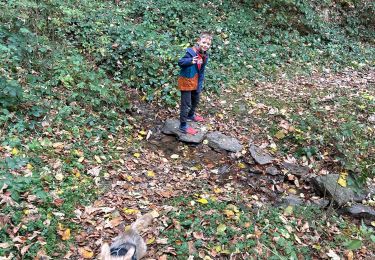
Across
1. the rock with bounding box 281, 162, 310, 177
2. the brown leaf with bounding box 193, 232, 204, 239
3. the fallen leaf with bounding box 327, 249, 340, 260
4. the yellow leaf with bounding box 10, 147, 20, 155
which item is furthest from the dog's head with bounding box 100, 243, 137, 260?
the rock with bounding box 281, 162, 310, 177

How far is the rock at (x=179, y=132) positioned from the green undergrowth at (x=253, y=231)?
1689 mm

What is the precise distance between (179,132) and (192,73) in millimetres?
1155

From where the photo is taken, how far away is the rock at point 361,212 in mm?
5285

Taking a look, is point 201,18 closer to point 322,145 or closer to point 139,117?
point 139,117

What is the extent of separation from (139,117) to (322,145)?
351 cm

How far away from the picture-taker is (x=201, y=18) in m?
11.1

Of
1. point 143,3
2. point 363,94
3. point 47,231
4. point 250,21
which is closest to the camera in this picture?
point 47,231

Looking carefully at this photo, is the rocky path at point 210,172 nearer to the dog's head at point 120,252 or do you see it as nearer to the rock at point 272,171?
the rock at point 272,171

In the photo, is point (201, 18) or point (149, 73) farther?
point (201, 18)

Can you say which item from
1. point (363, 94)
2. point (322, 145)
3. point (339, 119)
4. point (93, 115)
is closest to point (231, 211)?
point (322, 145)

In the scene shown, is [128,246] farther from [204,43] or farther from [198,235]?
[204,43]

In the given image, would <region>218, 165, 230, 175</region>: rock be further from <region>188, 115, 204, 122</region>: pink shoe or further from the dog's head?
the dog's head

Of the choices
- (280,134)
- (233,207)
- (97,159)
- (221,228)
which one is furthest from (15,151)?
(280,134)

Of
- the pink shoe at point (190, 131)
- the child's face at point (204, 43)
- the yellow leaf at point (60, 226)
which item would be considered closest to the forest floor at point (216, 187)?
the yellow leaf at point (60, 226)
